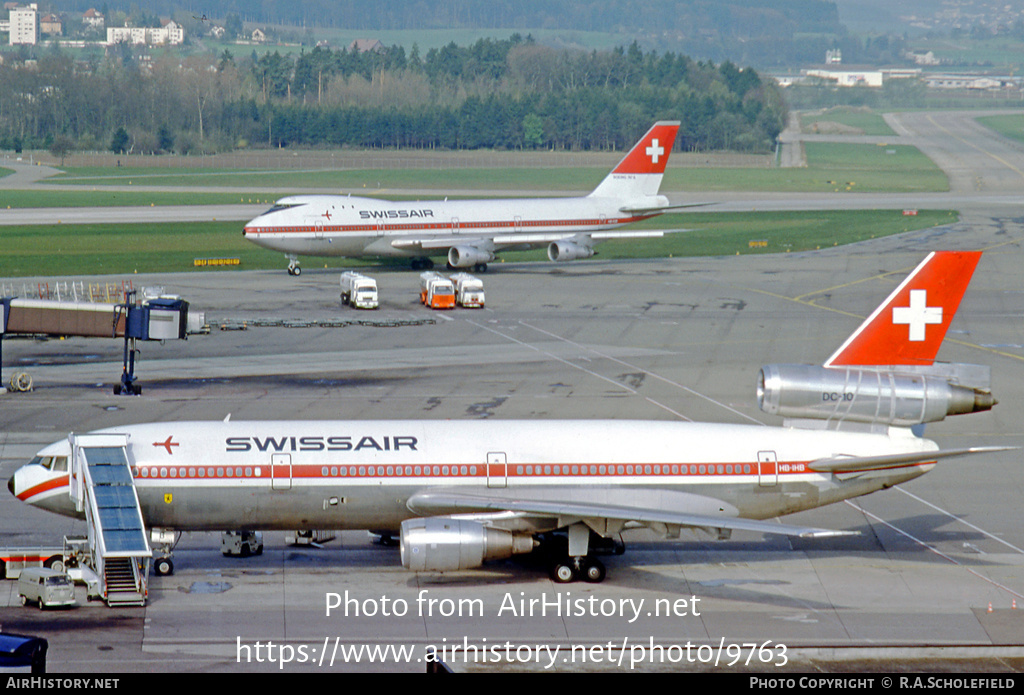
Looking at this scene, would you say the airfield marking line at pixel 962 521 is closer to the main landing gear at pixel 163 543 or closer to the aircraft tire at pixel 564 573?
the aircraft tire at pixel 564 573

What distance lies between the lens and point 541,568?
32688 mm

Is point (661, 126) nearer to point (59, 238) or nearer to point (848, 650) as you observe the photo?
point (59, 238)

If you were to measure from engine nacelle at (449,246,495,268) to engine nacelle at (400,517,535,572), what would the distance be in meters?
55.8

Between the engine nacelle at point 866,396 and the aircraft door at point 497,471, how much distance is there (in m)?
7.11

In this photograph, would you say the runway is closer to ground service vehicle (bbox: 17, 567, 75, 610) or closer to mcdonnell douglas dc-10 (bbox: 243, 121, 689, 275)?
ground service vehicle (bbox: 17, 567, 75, 610)

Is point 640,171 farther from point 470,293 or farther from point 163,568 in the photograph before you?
point 163,568

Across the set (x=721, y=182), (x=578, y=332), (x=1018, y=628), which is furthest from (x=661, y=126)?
(x=721, y=182)

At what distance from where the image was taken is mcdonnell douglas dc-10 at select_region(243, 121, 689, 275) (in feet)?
278

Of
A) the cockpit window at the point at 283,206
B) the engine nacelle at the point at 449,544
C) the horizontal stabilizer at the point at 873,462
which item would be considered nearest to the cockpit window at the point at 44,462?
the engine nacelle at the point at 449,544

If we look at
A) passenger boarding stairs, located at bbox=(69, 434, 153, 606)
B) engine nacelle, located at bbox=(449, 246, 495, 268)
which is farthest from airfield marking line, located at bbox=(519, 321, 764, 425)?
passenger boarding stairs, located at bbox=(69, 434, 153, 606)

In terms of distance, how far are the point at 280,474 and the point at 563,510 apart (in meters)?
7.28

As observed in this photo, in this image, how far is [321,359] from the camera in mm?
59844
